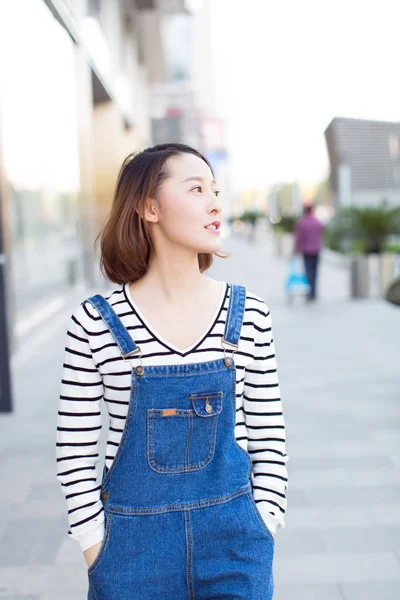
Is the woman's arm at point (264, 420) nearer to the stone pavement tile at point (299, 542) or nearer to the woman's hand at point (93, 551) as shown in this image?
the woman's hand at point (93, 551)

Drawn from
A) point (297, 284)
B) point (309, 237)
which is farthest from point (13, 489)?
point (309, 237)

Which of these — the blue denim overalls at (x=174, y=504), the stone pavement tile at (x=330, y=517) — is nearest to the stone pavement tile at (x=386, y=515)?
the stone pavement tile at (x=330, y=517)

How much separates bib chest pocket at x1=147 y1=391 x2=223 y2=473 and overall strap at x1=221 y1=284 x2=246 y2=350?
0.12m

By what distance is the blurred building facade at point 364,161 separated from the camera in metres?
14.2

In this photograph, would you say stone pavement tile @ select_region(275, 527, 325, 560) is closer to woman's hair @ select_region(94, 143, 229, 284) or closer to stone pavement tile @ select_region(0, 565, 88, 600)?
stone pavement tile @ select_region(0, 565, 88, 600)

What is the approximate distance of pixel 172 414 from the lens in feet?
5.07

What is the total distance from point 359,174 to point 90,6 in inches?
320

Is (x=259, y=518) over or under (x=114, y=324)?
under

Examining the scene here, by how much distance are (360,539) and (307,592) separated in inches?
23.1

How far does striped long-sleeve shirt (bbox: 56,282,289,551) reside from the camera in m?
1.59

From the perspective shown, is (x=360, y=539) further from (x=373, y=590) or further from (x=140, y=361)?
(x=140, y=361)

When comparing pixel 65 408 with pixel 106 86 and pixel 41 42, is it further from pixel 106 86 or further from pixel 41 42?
pixel 106 86

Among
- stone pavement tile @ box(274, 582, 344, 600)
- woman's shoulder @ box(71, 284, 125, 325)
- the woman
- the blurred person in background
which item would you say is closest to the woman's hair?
the woman

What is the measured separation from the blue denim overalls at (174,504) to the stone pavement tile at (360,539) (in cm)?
197
